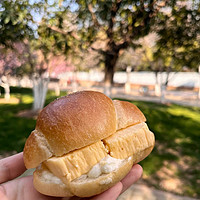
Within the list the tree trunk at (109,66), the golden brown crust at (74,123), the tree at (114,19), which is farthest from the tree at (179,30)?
the golden brown crust at (74,123)

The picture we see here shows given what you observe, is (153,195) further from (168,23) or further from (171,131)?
(168,23)

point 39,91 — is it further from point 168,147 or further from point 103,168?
point 103,168

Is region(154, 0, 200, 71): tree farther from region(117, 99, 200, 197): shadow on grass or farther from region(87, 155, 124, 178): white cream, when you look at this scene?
region(87, 155, 124, 178): white cream

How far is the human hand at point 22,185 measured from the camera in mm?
2102

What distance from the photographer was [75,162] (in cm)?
198

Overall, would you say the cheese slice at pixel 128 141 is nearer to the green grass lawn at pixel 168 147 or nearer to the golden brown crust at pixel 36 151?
the golden brown crust at pixel 36 151

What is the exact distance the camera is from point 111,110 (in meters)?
2.30

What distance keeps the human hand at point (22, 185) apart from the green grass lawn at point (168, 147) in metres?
3.02

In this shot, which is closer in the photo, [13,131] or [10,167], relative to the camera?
[10,167]

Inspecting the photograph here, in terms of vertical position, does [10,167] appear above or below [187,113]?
above

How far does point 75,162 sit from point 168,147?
622cm

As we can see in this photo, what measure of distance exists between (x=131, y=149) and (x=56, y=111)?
0.96 metres

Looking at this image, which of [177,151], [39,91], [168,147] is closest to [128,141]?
[177,151]

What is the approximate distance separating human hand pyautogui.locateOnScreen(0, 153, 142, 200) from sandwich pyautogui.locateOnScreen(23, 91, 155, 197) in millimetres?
97
